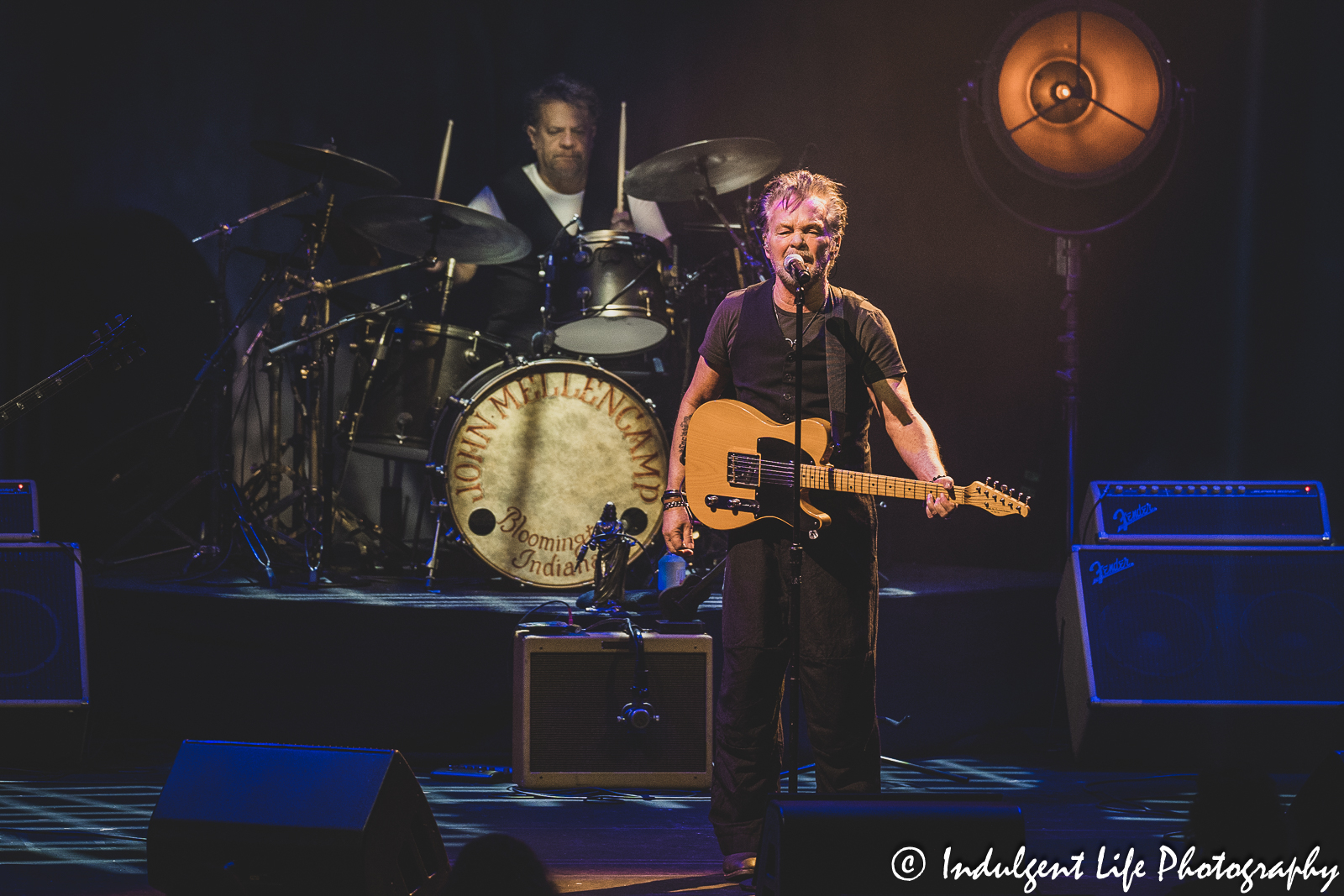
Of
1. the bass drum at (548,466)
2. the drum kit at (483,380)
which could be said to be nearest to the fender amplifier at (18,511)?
the drum kit at (483,380)

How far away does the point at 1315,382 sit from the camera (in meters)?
5.43

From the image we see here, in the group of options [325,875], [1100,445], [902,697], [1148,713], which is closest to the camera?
[325,875]

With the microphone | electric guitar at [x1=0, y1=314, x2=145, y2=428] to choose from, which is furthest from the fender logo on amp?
electric guitar at [x1=0, y1=314, x2=145, y2=428]

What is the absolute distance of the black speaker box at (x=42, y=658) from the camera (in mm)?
4254

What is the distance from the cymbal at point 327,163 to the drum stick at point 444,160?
873 millimetres

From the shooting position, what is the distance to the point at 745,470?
3.24m

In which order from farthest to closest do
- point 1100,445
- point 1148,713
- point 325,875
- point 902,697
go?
point 1100,445, point 902,697, point 1148,713, point 325,875

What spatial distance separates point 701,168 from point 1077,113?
1764 millimetres

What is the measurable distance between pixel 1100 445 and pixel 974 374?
750 mm

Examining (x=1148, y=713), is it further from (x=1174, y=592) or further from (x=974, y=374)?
(x=974, y=374)

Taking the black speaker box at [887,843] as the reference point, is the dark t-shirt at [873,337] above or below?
above

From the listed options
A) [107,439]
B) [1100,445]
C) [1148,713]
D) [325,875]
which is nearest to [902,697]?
[1148,713]

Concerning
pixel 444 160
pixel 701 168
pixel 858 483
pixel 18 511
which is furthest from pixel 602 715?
pixel 444 160

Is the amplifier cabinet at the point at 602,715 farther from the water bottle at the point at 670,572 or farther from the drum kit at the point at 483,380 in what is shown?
the drum kit at the point at 483,380
